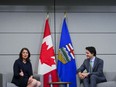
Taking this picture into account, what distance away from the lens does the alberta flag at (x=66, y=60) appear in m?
7.18

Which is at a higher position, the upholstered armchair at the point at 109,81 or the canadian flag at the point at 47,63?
the canadian flag at the point at 47,63

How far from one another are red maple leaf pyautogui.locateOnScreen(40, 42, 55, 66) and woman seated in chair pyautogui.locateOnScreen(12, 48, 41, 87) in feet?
2.03

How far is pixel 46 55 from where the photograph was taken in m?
7.23

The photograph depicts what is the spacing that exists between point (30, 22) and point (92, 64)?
6.27 ft

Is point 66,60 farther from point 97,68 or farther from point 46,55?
point 97,68

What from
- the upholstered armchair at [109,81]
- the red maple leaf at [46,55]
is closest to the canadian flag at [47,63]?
the red maple leaf at [46,55]

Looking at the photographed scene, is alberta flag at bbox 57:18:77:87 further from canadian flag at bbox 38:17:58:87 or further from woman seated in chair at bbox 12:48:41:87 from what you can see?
woman seated in chair at bbox 12:48:41:87

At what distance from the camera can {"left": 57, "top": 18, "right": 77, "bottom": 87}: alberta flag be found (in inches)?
283

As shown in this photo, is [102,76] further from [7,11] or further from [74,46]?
[7,11]

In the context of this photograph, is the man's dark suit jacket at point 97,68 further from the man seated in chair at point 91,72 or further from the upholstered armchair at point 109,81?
the upholstered armchair at point 109,81

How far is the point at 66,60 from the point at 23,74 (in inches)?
49.1

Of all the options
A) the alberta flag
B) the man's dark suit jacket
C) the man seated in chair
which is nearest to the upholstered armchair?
the man seated in chair

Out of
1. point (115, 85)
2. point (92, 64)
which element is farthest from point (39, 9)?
point (115, 85)

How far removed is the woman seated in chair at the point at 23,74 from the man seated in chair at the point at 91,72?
943 mm
